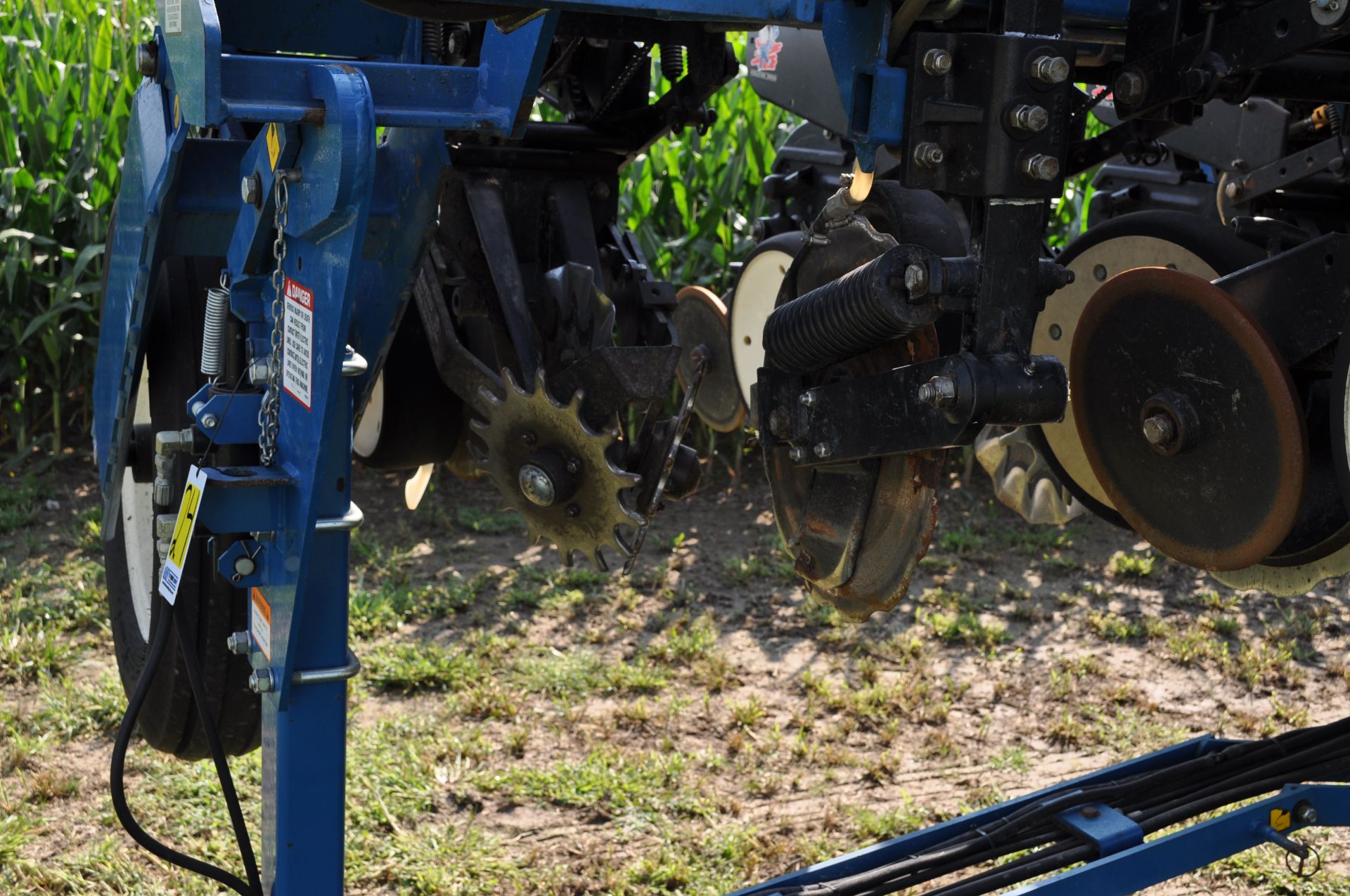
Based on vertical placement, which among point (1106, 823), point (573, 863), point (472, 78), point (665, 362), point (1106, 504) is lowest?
point (573, 863)

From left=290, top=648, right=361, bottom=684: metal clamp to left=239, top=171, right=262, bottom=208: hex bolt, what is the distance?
0.61 m

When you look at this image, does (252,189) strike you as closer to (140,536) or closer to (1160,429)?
(140,536)

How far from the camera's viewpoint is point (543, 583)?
173 inches

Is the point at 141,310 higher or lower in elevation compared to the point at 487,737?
higher

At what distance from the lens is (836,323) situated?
70.5 inches

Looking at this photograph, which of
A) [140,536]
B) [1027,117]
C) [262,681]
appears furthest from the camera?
[140,536]

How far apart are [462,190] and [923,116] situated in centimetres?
104

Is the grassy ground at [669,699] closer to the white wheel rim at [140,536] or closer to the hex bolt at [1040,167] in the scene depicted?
the white wheel rim at [140,536]

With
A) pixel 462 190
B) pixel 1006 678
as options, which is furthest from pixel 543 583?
pixel 462 190

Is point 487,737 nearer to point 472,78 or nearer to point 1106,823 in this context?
point 1106,823

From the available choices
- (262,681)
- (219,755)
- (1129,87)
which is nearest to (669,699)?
(219,755)

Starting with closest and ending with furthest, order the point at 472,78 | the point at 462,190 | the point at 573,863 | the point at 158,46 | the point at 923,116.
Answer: the point at 923,116
the point at 472,78
the point at 158,46
the point at 462,190
the point at 573,863

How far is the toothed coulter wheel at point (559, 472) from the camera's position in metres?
2.12

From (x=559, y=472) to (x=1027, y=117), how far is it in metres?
0.91
